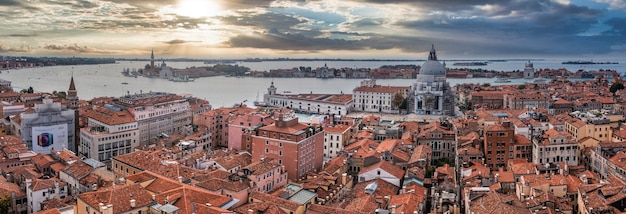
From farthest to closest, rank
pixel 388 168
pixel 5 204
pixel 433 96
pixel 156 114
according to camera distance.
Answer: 1. pixel 433 96
2. pixel 156 114
3. pixel 388 168
4. pixel 5 204

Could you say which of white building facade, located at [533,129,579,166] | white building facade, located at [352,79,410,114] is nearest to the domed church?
white building facade, located at [352,79,410,114]

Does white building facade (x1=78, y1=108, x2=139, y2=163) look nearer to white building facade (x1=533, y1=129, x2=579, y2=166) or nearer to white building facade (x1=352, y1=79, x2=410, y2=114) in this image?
white building facade (x1=533, y1=129, x2=579, y2=166)

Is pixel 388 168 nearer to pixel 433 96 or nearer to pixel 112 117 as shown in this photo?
pixel 112 117

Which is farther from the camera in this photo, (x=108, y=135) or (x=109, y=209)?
(x=108, y=135)

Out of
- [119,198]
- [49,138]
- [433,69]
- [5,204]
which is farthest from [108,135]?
[433,69]

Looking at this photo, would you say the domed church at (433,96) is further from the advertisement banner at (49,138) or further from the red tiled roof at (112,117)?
the advertisement banner at (49,138)

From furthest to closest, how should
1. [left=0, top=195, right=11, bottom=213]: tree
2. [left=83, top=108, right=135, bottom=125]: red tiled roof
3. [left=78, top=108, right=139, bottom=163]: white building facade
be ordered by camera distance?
[left=83, top=108, right=135, bottom=125]: red tiled roof, [left=78, top=108, right=139, bottom=163]: white building facade, [left=0, top=195, right=11, bottom=213]: tree

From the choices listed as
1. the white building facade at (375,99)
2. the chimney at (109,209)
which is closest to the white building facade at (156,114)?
the chimney at (109,209)

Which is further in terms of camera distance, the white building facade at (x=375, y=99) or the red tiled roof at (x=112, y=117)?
the white building facade at (x=375, y=99)

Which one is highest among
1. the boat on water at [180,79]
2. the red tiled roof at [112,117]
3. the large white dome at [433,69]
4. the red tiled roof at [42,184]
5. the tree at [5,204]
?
the large white dome at [433,69]

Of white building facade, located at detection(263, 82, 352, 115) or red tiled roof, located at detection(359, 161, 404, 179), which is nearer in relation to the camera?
red tiled roof, located at detection(359, 161, 404, 179)

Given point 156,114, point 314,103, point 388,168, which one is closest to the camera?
point 388,168
